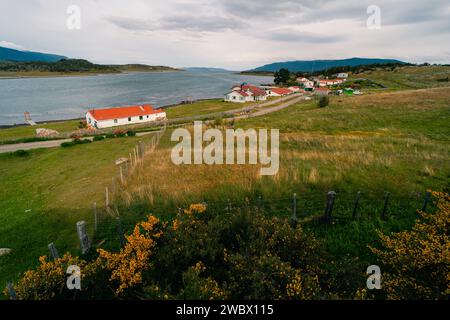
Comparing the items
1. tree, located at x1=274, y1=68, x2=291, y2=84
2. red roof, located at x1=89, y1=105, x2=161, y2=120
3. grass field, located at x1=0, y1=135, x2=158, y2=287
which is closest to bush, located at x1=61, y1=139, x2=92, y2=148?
grass field, located at x1=0, y1=135, x2=158, y2=287

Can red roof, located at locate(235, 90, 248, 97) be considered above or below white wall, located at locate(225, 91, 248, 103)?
above

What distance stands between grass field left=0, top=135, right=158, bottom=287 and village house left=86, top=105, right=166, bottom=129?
86.8ft

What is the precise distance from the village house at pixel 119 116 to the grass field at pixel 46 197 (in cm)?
2647

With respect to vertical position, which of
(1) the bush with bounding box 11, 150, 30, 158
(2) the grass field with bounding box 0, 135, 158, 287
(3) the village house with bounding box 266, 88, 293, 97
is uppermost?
(3) the village house with bounding box 266, 88, 293, 97

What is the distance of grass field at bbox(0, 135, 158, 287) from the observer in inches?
453

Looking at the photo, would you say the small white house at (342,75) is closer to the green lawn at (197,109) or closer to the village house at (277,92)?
the village house at (277,92)

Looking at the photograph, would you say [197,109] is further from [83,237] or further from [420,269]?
[420,269]

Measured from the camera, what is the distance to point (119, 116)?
58.2 meters

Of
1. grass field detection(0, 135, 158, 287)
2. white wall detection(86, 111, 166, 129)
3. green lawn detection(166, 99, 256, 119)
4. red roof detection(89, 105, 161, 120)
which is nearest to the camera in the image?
grass field detection(0, 135, 158, 287)

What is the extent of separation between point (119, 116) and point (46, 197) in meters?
44.4

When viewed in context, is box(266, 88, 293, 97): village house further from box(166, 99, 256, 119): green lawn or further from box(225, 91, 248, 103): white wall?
box(166, 99, 256, 119): green lawn

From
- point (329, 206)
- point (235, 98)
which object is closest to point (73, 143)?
point (329, 206)

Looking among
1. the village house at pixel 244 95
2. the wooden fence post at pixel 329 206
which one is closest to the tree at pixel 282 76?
the village house at pixel 244 95

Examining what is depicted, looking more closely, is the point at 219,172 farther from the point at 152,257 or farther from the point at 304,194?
the point at 152,257
